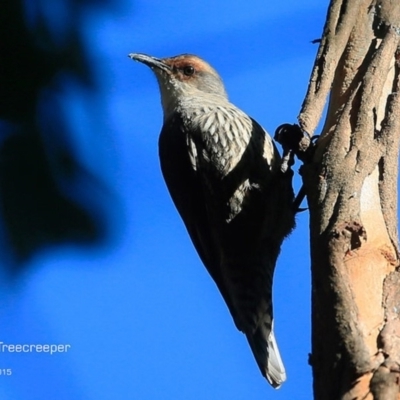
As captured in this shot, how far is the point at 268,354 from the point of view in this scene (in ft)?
Answer: 11.9

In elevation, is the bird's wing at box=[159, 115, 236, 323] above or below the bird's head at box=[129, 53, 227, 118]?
below

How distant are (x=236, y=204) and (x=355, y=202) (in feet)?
4.88

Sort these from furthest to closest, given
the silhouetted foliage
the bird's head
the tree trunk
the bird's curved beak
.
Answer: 1. the bird's curved beak
2. the bird's head
3. the silhouetted foliage
4. the tree trunk

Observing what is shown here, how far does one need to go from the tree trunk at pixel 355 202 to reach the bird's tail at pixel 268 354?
129cm

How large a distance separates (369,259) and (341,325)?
0.23 meters

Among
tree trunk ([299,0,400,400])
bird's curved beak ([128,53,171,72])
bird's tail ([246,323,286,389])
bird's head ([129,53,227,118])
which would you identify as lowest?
bird's tail ([246,323,286,389])

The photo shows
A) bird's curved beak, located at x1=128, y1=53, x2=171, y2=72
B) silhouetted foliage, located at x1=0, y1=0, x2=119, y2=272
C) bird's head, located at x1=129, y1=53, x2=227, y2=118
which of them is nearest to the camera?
silhouetted foliage, located at x1=0, y1=0, x2=119, y2=272

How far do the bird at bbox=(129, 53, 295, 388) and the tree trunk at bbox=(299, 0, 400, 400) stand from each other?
939 millimetres

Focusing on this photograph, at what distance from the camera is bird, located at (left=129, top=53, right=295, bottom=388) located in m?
3.64

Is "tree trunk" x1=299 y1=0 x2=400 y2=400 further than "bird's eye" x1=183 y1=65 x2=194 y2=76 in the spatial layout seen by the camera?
No

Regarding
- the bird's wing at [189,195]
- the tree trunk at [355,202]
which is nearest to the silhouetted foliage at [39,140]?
the bird's wing at [189,195]

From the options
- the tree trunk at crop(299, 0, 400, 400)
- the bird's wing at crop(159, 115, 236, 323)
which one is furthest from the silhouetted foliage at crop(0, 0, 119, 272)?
the tree trunk at crop(299, 0, 400, 400)

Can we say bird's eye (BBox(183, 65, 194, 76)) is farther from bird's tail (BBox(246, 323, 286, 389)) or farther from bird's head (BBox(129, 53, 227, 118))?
bird's tail (BBox(246, 323, 286, 389))

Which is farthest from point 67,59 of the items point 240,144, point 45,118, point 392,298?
point 392,298
